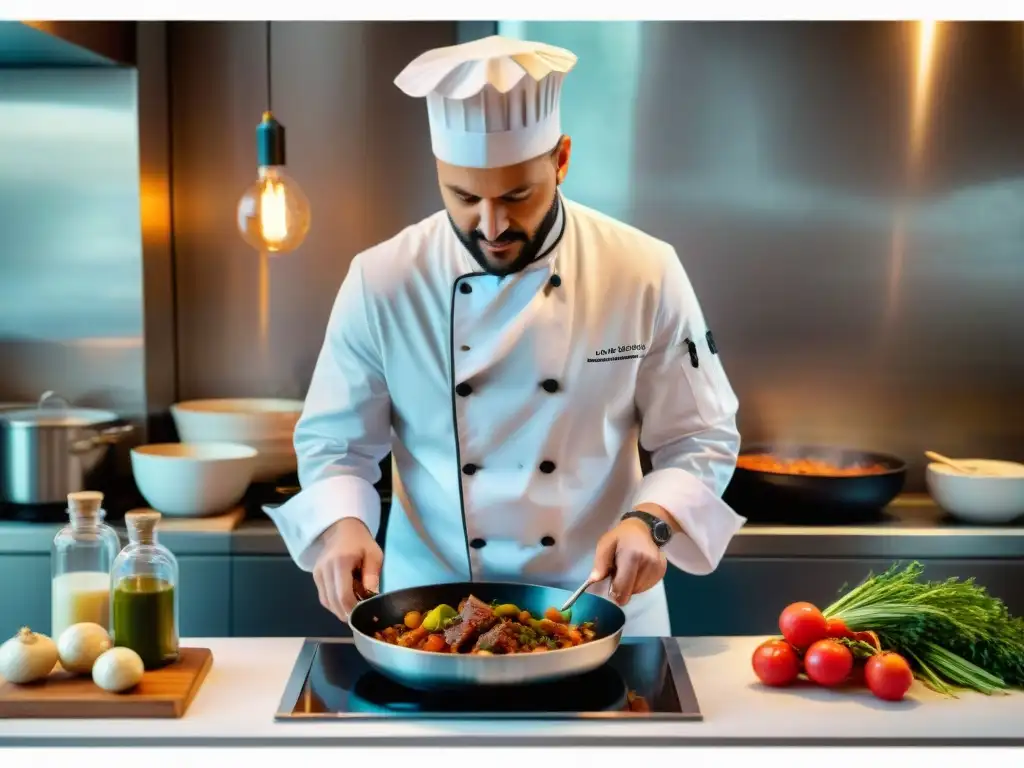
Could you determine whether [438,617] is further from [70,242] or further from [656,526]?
[70,242]

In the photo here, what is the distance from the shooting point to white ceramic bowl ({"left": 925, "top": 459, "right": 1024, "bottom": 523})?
10.1ft

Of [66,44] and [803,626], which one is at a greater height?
[66,44]

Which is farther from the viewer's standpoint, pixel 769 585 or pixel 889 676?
pixel 769 585

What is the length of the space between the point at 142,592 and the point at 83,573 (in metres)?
0.14

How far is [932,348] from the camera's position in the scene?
358cm

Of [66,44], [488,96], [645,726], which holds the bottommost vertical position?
[645,726]

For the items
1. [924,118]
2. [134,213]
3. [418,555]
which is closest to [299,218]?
[134,213]

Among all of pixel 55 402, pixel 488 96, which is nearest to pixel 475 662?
pixel 488 96

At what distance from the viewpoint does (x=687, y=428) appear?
7.12ft

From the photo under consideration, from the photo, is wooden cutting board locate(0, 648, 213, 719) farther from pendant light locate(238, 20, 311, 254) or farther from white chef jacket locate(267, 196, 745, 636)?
pendant light locate(238, 20, 311, 254)

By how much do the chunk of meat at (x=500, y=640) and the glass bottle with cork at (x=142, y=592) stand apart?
47 centimetres

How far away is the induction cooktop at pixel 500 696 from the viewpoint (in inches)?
61.9
